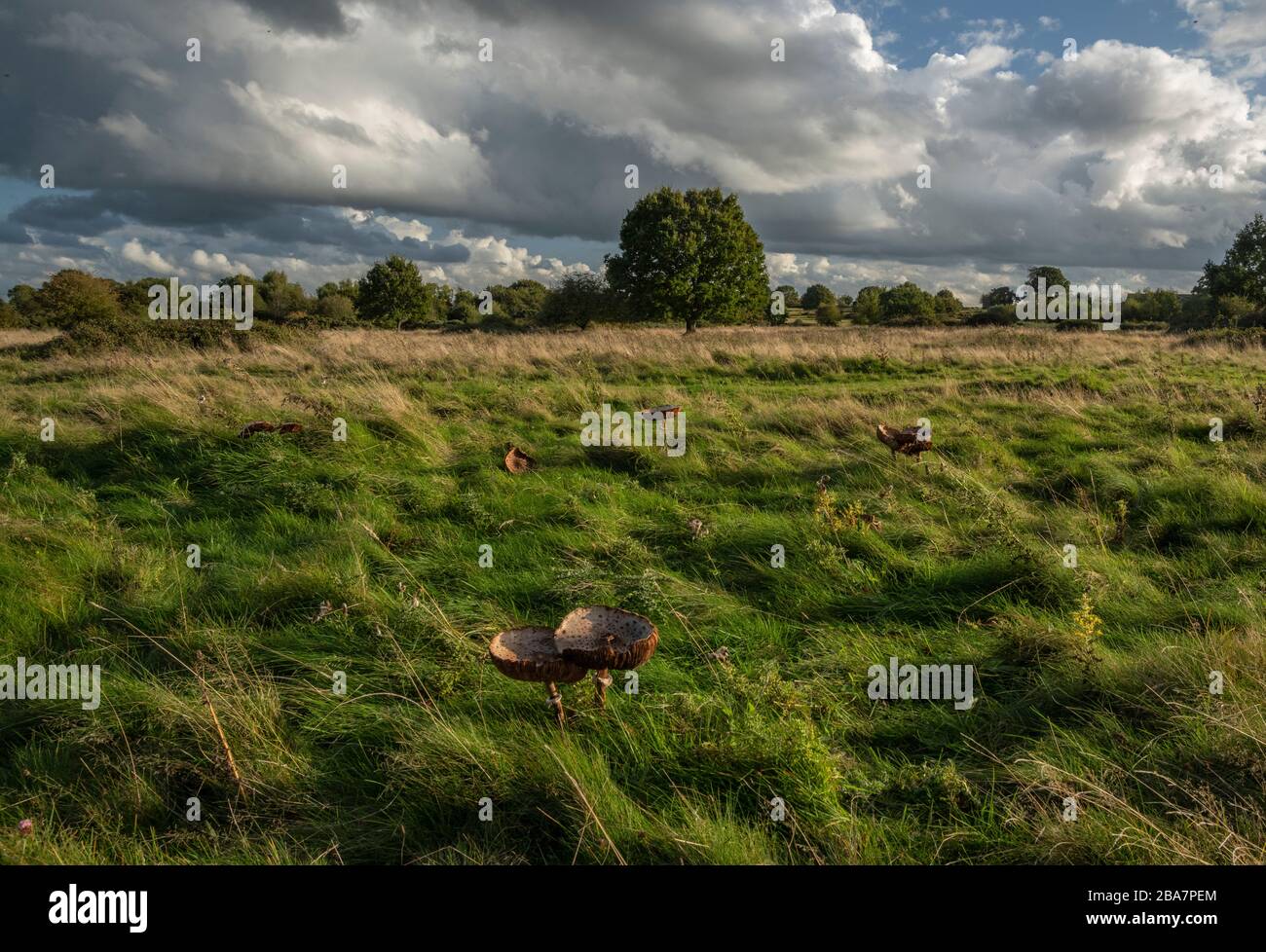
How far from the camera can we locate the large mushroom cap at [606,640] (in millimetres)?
2945

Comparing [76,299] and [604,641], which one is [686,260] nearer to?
[76,299]

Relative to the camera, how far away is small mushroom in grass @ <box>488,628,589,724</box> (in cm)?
296

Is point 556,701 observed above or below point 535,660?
below

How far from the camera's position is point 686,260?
136 feet

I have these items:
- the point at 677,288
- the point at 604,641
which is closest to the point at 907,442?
the point at 604,641

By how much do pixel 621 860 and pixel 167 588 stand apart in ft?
13.3

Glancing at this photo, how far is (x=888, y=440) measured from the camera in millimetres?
8070

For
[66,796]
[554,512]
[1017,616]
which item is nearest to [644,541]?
[554,512]

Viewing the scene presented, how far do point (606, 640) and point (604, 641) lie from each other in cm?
1

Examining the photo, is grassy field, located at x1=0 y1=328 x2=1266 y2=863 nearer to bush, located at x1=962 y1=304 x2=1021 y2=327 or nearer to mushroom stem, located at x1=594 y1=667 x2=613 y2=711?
mushroom stem, located at x1=594 y1=667 x2=613 y2=711

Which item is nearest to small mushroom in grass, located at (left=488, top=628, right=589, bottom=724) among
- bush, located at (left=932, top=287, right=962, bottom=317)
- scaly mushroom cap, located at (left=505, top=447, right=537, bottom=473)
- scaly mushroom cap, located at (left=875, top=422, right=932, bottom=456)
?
scaly mushroom cap, located at (left=505, top=447, right=537, bottom=473)

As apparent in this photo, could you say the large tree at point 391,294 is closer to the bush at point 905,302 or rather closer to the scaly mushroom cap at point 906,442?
the bush at point 905,302

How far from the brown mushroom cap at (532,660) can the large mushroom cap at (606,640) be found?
83 mm
